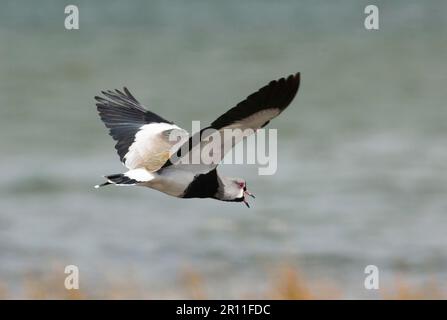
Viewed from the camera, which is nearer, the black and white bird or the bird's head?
the black and white bird

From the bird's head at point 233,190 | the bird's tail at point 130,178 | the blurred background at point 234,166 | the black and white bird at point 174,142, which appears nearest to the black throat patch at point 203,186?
the black and white bird at point 174,142

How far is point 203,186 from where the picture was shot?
26.1 ft

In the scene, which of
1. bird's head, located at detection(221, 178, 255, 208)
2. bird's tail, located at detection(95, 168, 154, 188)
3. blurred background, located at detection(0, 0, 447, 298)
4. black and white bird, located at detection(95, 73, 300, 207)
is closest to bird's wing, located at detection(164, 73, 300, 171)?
black and white bird, located at detection(95, 73, 300, 207)

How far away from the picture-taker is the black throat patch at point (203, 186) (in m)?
7.85

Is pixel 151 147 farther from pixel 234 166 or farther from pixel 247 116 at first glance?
pixel 234 166

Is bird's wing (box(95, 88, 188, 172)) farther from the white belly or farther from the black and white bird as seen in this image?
the white belly

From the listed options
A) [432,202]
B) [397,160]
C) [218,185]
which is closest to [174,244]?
[432,202]

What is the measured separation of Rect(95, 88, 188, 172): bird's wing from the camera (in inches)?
334

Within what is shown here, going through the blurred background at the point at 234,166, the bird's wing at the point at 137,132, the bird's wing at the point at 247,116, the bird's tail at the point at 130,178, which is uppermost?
the blurred background at the point at 234,166

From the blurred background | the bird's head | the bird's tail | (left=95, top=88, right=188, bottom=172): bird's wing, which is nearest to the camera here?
the bird's tail

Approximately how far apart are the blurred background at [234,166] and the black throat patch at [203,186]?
1.37 m

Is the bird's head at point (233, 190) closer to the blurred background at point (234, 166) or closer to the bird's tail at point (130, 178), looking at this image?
the bird's tail at point (130, 178)
